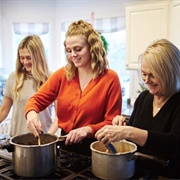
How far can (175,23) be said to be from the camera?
2627 mm

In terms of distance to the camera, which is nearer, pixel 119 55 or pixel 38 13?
pixel 119 55

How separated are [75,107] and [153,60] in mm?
454

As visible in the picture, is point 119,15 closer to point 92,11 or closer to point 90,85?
point 92,11

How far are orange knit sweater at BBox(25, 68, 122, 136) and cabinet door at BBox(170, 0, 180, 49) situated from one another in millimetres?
1443

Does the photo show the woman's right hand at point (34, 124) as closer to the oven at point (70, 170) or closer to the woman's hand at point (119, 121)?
the oven at point (70, 170)

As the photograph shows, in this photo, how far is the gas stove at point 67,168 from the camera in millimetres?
945

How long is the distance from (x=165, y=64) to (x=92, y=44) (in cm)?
41

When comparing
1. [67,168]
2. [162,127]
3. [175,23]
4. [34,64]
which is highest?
[175,23]

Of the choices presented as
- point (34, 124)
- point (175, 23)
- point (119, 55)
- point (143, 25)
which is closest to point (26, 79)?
point (34, 124)

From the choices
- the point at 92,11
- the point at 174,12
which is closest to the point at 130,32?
the point at 174,12

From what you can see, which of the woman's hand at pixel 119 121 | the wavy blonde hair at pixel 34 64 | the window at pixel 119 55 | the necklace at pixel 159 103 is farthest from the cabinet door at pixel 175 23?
the woman's hand at pixel 119 121

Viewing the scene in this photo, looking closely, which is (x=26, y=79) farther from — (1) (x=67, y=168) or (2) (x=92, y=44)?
(1) (x=67, y=168)

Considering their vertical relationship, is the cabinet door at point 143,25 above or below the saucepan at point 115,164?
above

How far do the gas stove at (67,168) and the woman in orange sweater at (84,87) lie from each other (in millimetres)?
204
